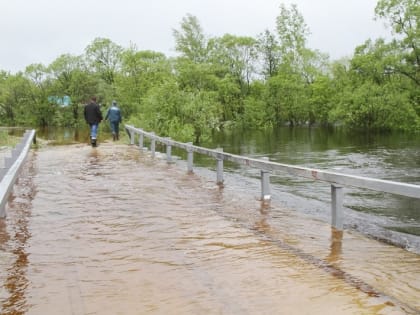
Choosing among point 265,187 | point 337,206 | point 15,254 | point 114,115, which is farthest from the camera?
point 114,115

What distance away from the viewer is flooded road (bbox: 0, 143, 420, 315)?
411cm

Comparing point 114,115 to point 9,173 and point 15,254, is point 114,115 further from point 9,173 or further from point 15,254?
point 15,254

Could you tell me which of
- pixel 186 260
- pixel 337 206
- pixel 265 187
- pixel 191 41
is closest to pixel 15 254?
pixel 186 260

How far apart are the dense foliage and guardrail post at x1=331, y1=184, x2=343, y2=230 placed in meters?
27.3

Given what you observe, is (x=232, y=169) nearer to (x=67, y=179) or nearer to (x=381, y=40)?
(x=67, y=179)

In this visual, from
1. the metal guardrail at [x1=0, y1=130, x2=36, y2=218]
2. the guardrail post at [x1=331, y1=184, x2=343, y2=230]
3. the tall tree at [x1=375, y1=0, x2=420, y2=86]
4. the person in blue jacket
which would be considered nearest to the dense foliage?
the tall tree at [x1=375, y1=0, x2=420, y2=86]

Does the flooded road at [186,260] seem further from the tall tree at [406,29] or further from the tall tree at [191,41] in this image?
the tall tree at [191,41]

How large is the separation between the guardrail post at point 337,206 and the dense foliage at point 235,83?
27.3 meters

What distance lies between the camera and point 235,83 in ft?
249

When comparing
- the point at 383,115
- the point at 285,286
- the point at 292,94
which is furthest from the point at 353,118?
the point at 285,286

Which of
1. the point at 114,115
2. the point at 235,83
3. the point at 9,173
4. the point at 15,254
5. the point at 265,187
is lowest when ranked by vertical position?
the point at 15,254

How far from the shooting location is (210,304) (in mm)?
4047

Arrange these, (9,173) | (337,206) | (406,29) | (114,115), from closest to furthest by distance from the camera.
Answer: (337,206) → (9,173) → (114,115) → (406,29)

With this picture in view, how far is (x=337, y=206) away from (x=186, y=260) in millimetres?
2621
